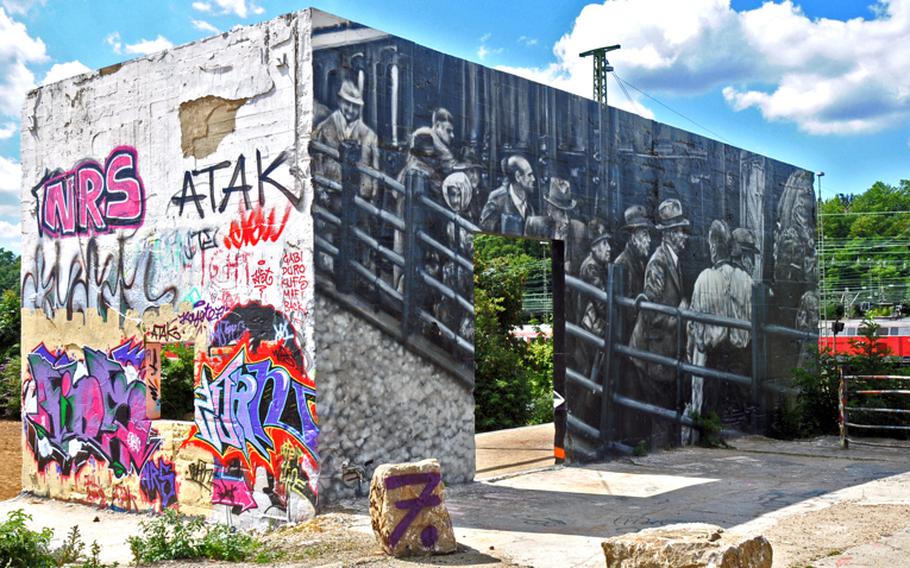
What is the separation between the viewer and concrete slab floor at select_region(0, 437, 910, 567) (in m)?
8.17

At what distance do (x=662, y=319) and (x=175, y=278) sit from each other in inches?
297

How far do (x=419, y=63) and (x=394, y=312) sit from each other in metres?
2.91

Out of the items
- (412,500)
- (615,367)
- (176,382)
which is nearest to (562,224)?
(615,367)

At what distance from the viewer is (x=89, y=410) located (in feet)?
40.5

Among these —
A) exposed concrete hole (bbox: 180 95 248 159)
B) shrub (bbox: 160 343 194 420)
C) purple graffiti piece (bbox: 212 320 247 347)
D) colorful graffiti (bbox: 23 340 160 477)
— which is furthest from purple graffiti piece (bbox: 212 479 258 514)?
shrub (bbox: 160 343 194 420)

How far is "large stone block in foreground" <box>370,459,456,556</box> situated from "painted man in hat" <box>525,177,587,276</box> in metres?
5.27

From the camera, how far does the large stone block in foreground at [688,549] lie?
229 inches

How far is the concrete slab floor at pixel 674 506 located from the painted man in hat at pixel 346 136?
3398 millimetres

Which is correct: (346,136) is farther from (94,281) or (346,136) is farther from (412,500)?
(94,281)

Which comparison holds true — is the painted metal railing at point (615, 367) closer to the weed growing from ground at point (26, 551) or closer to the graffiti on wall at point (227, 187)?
the graffiti on wall at point (227, 187)

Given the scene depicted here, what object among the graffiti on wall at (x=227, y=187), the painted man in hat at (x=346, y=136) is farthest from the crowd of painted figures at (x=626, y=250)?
the graffiti on wall at (x=227, y=187)

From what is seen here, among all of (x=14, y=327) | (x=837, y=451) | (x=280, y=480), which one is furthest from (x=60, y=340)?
(x=14, y=327)

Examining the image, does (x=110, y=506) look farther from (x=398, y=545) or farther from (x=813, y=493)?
(x=813, y=493)

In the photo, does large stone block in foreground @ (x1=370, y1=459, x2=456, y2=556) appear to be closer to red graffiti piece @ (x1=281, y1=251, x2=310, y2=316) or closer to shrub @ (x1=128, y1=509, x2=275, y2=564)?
shrub @ (x1=128, y1=509, x2=275, y2=564)
